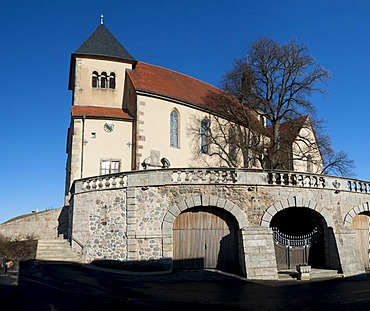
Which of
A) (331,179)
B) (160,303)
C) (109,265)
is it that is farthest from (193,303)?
(331,179)

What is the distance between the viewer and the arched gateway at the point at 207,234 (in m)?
13.1

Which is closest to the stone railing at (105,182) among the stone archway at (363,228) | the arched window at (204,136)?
the stone archway at (363,228)

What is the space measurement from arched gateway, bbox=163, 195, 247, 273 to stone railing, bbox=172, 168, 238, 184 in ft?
2.12

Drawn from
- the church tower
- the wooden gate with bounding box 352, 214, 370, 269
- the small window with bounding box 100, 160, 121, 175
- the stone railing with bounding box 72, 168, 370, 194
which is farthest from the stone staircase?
the wooden gate with bounding box 352, 214, 370, 269

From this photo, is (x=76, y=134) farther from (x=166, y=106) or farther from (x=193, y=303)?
(x=193, y=303)

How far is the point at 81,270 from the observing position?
11703 millimetres

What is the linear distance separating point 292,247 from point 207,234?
3.70 meters

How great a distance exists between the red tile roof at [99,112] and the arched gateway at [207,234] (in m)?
9.57

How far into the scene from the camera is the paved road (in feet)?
26.1

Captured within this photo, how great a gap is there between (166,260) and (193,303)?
4405mm

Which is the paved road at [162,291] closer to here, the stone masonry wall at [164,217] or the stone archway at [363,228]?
the stone masonry wall at [164,217]

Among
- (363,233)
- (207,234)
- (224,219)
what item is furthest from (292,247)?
(363,233)

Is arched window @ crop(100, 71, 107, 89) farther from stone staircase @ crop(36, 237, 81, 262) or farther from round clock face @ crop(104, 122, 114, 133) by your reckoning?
stone staircase @ crop(36, 237, 81, 262)

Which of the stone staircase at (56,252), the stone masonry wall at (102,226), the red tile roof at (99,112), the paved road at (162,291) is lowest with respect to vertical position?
the paved road at (162,291)
